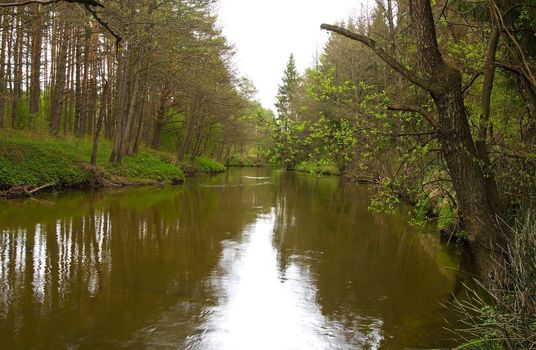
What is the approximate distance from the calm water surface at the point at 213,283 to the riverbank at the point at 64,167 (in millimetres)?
2994

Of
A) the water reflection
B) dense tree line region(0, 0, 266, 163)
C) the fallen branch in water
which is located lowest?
the water reflection

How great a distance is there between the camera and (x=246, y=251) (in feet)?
30.1

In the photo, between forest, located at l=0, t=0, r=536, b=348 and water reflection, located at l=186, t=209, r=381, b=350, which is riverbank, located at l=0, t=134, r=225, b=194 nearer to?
forest, located at l=0, t=0, r=536, b=348

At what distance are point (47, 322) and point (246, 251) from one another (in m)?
4.75

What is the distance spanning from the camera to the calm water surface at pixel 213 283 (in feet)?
16.3

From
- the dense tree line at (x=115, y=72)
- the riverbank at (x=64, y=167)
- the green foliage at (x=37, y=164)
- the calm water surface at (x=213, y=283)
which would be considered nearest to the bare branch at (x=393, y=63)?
the calm water surface at (x=213, y=283)

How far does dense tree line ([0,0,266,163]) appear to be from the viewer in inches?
690

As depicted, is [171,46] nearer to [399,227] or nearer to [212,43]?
[212,43]

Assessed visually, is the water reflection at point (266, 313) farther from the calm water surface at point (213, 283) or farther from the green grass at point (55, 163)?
the green grass at point (55, 163)

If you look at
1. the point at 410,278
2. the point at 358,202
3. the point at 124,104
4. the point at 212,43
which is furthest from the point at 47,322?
the point at 212,43

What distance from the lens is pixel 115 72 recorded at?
26.7m

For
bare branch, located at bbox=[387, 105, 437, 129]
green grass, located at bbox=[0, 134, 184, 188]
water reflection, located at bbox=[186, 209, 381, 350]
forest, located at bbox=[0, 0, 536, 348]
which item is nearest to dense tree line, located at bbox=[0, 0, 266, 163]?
forest, located at bbox=[0, 0, 536, 348]

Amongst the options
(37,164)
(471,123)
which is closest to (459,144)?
(471,123)

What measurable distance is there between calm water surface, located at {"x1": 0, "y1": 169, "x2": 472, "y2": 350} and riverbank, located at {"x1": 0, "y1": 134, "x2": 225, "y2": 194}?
2994mm
